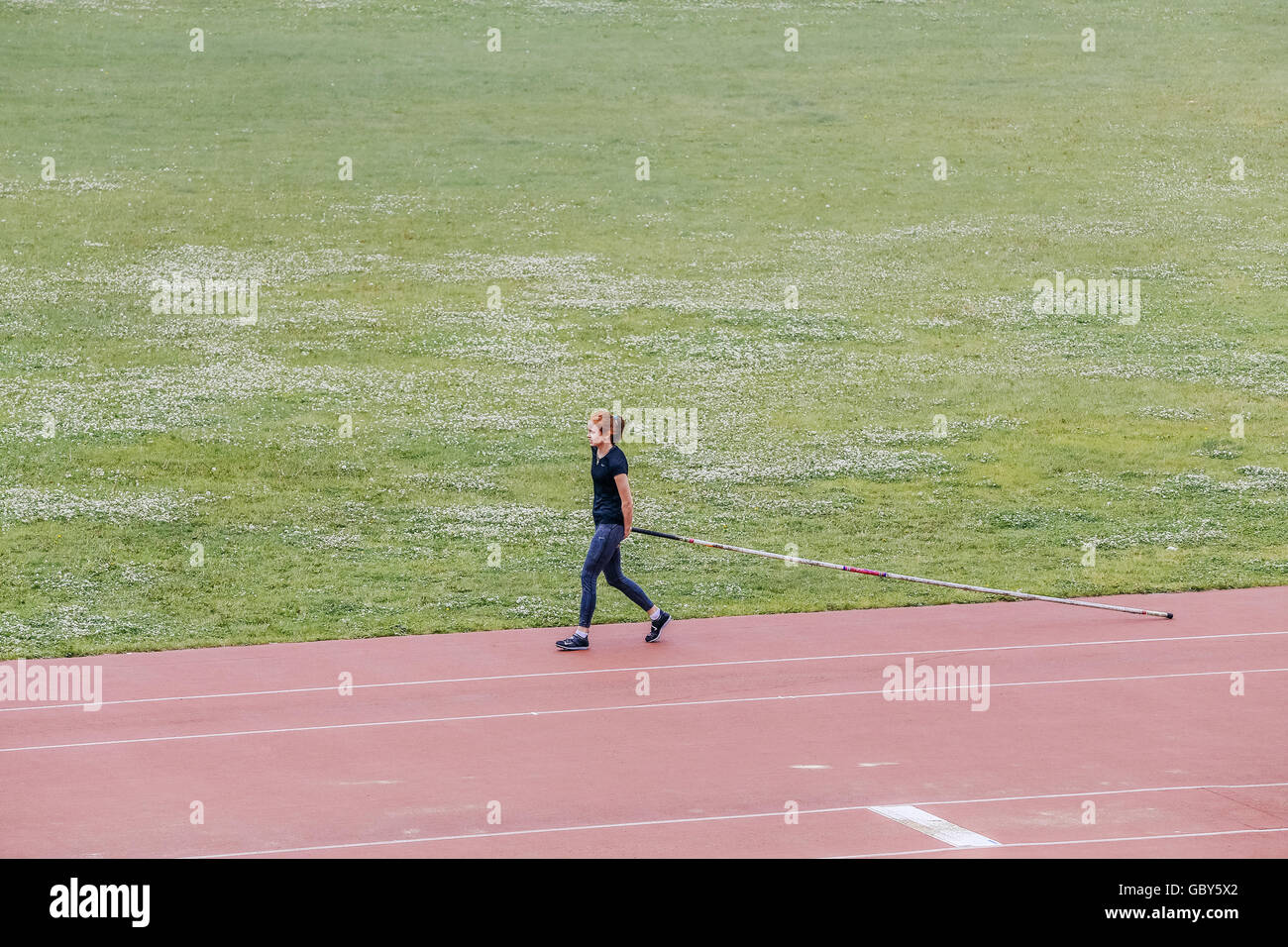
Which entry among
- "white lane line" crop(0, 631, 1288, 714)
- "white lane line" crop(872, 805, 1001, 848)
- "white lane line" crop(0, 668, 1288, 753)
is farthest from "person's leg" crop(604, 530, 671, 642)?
"white lane line" crop(872, 805, 1001, 848)

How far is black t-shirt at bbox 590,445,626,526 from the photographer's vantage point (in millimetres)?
15719

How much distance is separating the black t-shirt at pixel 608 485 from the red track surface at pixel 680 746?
144cm

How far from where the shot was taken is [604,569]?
1617cm

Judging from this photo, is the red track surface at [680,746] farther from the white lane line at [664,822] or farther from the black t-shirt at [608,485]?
the black t-shirt at [608,485]

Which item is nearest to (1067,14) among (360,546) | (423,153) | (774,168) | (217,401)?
(774,168)

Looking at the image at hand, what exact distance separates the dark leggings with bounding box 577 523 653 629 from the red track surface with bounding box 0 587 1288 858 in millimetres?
549

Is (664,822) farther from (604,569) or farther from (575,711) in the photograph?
(604,569)

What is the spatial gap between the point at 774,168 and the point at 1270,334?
1544cm

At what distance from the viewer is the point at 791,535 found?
21.3 m

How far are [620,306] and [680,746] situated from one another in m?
20.8

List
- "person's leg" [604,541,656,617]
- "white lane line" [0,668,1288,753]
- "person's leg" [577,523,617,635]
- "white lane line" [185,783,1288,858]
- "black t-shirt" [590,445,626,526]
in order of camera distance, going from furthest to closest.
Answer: "person's leg" [604,541,656,617] → "person's leg" [577,523,617,635] → "black t-shirt" [590,445,626,526] → "white lane line" [0,668,1288,753] → "white lane line" [185,783,1288,858]

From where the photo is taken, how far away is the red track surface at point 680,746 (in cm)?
1090

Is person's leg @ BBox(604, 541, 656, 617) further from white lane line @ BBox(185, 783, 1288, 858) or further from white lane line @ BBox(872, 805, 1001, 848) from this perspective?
white lane line @ BBox(872, 805, 1001, 848)
